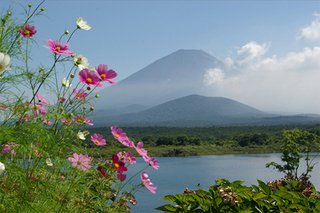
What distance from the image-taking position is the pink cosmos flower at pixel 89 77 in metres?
1.22

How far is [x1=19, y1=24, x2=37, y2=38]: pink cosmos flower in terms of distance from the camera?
130cm

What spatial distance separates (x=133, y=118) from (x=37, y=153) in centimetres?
15934

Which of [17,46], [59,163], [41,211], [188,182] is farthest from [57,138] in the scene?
[188,182]

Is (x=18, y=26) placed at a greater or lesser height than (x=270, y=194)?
greater

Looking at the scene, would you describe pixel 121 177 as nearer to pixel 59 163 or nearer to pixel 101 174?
pixel 101 174

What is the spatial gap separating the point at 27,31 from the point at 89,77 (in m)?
0.46

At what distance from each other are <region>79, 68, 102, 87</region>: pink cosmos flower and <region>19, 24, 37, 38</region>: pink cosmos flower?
1.36ft

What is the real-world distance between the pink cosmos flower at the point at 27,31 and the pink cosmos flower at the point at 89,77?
42cm

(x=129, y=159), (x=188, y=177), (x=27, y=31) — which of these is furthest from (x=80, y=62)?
(x=188, y=177)

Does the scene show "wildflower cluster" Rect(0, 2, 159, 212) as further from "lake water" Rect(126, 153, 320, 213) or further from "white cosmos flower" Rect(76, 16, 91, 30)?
"lake water" Rect(126, 153, 320, 213)

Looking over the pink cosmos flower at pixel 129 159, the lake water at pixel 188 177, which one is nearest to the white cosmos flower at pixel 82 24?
the pink cosmos flower at pixel 129 159

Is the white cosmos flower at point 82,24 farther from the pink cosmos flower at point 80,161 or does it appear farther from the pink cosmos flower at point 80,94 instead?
the pink cosmos flower at point 80,161

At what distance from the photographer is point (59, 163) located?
47.7 inches

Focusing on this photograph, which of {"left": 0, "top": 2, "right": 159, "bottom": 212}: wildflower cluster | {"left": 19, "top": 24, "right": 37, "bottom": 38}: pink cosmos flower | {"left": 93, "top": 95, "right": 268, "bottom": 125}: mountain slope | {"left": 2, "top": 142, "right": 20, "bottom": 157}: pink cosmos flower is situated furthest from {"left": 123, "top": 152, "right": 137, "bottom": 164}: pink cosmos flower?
{"left": 93, "top": 95, "right": 268, "bottom": 125}: mountain slope
